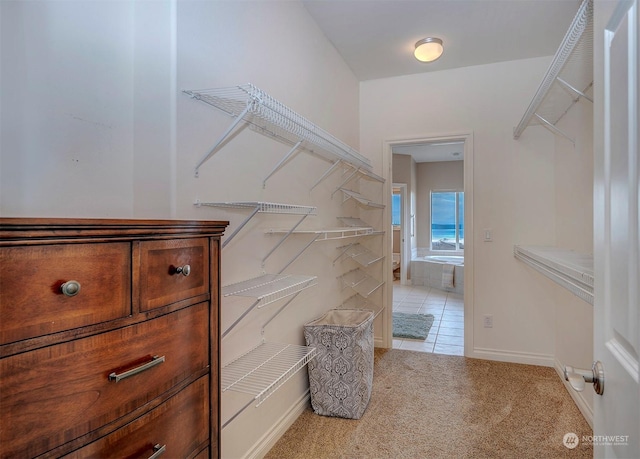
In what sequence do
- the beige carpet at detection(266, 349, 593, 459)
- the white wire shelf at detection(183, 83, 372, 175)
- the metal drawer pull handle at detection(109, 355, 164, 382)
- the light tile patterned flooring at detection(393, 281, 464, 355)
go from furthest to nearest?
the light tile patterned flooring at detection(393, 281, 464, 355), the beige carpet at detection(266, 349, 593, 459), the white wire shelf at detection(183, 83, 372, 175), the metal drawer pull handle at detection(109, 355, 164, 382)

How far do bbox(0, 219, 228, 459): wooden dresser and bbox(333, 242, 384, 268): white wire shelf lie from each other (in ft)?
6.63

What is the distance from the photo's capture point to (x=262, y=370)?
1.53m

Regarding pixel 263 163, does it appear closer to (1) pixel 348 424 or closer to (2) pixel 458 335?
(1) pixel 348 424

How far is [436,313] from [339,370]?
290 centimetres

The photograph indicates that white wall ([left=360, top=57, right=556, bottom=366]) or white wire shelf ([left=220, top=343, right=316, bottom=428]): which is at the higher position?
white wall ([left=360, top=57, right=556, bottom=366])

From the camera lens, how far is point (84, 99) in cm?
109

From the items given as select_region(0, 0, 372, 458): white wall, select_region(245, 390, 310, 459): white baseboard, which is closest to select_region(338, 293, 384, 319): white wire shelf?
select_region(245, 390, 310, 459): white baseboard

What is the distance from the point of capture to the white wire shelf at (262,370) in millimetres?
1326

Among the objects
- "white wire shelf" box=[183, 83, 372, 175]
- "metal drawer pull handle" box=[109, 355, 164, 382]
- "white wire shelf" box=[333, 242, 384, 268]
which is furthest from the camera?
"white wire shelf" box=[333, 242, 384, 268]

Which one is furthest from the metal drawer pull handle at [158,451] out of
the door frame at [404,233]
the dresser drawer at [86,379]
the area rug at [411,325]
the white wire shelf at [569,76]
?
the door frame at [404,233]

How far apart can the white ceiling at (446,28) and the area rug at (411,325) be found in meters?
2.66

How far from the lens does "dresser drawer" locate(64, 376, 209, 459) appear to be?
0.64m

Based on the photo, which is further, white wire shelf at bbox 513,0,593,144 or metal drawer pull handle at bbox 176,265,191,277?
white wire shelf at bbox 513,0,593,144

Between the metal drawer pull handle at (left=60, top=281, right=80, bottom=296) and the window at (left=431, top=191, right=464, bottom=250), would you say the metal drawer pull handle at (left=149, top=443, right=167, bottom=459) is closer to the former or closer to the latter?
the metal drawer pull handle at (left=60, top=281, right=80, bottom=296)
